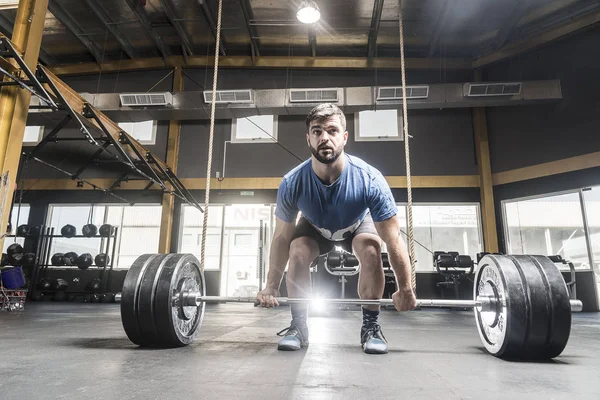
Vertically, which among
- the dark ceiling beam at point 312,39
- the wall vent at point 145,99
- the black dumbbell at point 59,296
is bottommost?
the black dumbbell at point 59,296

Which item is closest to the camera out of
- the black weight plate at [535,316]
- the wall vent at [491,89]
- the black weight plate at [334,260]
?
the black weight plate at [535,316]

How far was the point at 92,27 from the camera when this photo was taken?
18.9 feet

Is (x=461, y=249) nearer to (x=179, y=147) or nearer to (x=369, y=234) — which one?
(x=369, y=234)

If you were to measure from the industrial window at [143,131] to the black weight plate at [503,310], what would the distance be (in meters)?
6.33

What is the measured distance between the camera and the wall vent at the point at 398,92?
5.42 metres

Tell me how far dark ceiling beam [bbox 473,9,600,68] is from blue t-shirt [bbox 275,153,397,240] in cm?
568

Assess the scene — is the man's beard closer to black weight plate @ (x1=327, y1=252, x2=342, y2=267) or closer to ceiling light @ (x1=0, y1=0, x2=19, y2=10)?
black weight plate @ (x1=327, y1=252, x2=342, y2=267)

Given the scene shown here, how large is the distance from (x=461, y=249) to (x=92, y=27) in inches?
282

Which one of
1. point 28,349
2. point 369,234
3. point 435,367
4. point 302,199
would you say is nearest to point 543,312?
point 435,367

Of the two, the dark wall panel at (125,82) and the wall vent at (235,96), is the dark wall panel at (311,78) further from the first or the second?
the wall vent at (235,96)

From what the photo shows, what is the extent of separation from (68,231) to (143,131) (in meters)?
2.20

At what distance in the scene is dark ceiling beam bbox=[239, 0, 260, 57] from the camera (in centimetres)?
516

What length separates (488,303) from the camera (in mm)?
1456

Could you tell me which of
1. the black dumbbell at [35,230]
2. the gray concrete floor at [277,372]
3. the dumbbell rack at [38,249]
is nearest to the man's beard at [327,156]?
the gray concrete floor at [277,372]
